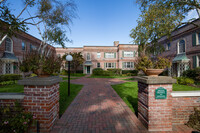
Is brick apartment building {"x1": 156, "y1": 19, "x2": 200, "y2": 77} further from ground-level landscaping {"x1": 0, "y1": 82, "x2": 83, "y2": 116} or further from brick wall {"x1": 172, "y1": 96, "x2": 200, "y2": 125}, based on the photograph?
ground-level landscaping {"x1": 0, "y1": 82, "x2": 83, "y2": 116}

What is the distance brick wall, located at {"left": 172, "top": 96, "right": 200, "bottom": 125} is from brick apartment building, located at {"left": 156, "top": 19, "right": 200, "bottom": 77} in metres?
13.0

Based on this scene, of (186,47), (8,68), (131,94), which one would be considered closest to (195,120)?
(131,94)

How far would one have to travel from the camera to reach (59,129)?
2791 millimetres

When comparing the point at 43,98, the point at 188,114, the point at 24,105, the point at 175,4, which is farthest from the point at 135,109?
the point at 175,4

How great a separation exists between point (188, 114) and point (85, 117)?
3.53 metres

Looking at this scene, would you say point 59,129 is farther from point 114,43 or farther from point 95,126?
point 114,43

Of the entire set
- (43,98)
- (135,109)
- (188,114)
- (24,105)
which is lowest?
(135,109)

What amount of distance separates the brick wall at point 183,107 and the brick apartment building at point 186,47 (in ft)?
42.7

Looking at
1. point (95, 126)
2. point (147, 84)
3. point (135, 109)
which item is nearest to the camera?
point (147, 84)

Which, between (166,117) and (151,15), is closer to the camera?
(166,117)

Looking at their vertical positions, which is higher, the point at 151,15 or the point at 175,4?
the point at 175,4

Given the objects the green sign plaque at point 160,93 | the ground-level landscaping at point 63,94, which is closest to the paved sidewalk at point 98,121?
the ground-level landscaping at point 63,94

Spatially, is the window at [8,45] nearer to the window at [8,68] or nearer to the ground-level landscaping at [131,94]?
the window at [8,68]

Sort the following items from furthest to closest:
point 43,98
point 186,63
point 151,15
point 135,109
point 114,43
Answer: point 114,43 < point 186,63 < point 151,15 < point 135,109 < point 43,98
